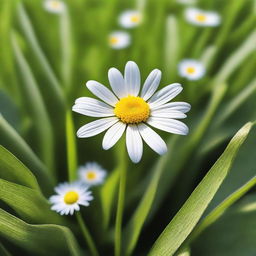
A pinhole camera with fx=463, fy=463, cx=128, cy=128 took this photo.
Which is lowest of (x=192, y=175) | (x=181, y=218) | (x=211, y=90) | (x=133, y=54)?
(x=181, y=218)

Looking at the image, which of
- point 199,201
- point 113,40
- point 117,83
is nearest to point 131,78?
point 117,83

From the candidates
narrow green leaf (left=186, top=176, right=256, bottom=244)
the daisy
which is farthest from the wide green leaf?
the daisy

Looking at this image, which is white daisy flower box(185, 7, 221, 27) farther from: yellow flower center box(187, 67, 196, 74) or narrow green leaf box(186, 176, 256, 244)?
narrow green leaf box(186, 176, 256, 244)

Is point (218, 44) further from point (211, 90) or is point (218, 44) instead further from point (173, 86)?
point (173, 86)

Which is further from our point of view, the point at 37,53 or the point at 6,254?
the point at 37,53

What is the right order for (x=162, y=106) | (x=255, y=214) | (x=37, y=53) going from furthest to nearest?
(x=37, y=53) → (x=255, y=214) → (x=162, y=106)

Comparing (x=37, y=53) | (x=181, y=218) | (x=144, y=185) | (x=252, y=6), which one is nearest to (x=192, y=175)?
(x=144, y=185)

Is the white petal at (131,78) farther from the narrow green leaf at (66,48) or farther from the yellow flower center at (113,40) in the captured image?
the yellow flower center at (113,40)
